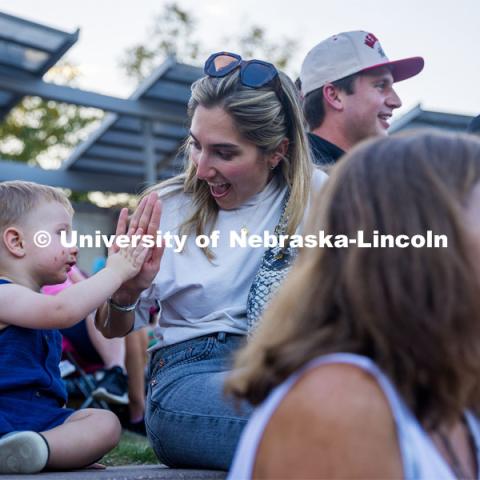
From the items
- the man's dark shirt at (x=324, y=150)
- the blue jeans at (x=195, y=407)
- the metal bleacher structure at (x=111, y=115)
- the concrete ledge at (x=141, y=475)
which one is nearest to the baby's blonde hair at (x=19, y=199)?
the blue jeans at (x=195, y=407)

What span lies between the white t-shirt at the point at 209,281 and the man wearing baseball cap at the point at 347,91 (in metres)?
1.48

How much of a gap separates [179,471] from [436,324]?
155 centimetres

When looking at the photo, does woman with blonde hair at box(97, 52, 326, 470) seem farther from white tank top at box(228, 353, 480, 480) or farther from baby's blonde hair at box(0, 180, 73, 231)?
white tank top at box(228, 353, 480, 480)

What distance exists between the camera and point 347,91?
468 cm

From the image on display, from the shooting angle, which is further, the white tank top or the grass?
the grass

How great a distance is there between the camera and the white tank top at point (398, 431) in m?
1.25

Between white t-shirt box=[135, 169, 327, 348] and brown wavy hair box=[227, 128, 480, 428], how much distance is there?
155cm

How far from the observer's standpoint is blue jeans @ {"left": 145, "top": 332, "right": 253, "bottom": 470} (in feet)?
8.48

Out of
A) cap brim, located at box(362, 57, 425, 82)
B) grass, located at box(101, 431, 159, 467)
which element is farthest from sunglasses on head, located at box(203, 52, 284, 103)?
grass, located at box(101, 431, 159, 467)

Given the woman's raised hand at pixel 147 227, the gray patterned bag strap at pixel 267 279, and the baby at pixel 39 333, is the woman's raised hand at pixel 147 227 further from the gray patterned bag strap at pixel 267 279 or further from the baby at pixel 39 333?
the gray patterned bag strap at pixel 267 279

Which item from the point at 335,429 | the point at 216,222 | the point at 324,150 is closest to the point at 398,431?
the point at 335,429

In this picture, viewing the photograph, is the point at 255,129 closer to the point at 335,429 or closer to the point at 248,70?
the point at 248,70

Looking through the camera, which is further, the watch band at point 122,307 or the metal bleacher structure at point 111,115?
the metal bleacher structure at point 111,115

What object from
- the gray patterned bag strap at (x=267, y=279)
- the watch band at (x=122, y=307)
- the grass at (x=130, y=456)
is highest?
the gray patterned bag strap at (x=267, y=279)
